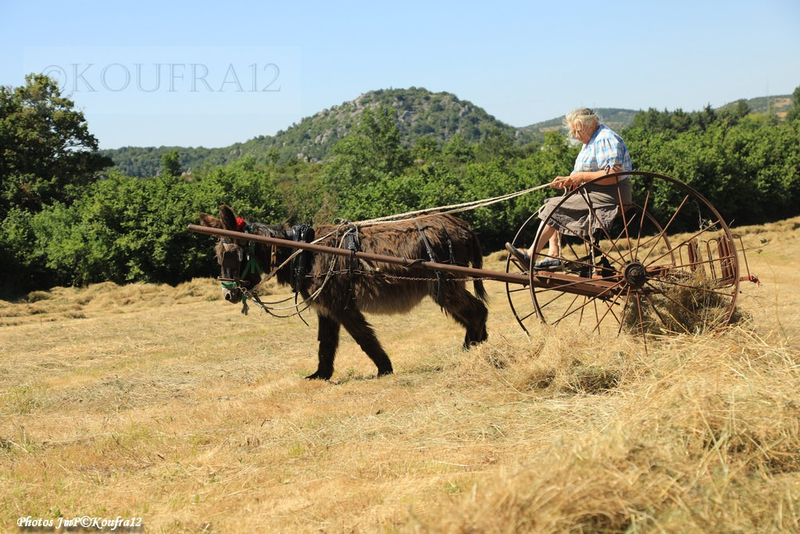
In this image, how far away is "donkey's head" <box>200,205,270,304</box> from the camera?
7.96 m

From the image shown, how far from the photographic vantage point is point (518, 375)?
609 cm

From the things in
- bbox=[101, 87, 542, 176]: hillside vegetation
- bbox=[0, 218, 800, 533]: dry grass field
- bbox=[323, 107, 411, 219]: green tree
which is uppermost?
bbox=[101, 87, 542, 176]: hillside vegetation

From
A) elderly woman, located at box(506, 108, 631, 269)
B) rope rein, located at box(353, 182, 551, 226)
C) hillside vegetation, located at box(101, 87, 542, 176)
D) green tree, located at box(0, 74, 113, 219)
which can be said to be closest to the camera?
elderly woman, located at box(506, 108, 631, 269)

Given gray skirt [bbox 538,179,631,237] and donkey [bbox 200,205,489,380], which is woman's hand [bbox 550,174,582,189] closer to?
gray skirt [bbox 538,179,631,237]

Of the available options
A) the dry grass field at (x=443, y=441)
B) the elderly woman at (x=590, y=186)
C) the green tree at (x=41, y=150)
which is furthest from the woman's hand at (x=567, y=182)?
the green tree at (x=41, y=150)

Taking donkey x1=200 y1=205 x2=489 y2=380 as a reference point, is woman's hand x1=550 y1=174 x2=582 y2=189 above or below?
above

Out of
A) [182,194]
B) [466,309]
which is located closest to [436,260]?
[466,309]

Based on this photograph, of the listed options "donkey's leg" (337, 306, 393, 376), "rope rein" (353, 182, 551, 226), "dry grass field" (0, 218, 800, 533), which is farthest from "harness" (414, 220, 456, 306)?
"donkey's leg" (337, 306, 393, 376)

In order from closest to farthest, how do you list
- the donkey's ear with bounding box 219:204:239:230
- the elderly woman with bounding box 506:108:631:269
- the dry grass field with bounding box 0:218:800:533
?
the dry grass field with bounding box 0:218:800:533
the elderly woman with bounding box 506:108:631:269
the donkey's ear with bounding box 219:204:239:230

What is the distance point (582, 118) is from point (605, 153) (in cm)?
51

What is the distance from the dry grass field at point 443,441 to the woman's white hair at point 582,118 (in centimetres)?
220

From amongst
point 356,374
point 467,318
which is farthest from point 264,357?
point 467,318

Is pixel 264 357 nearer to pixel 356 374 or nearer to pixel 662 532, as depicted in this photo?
pixel 356 374

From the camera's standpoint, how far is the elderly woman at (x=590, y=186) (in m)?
6.49
